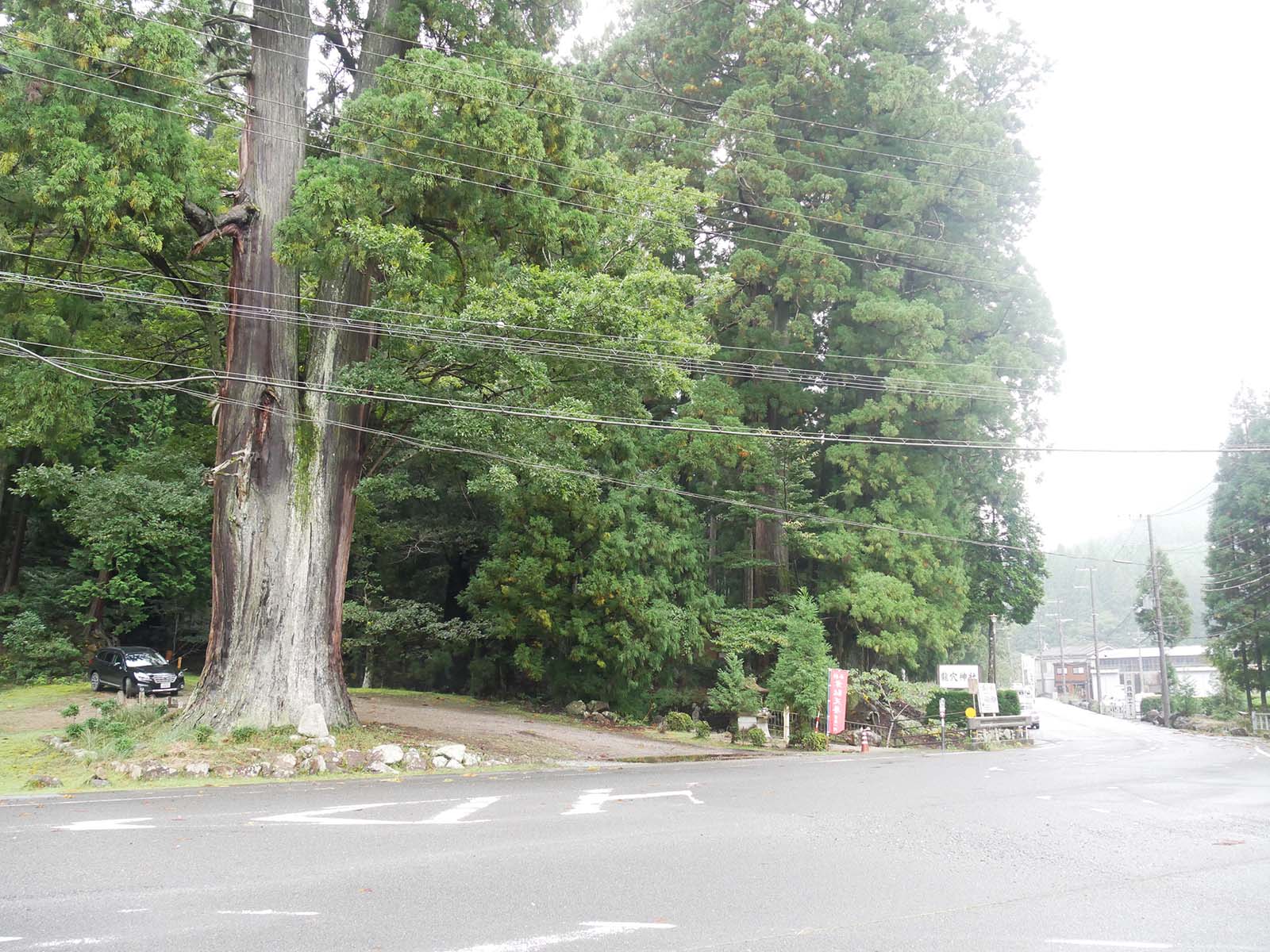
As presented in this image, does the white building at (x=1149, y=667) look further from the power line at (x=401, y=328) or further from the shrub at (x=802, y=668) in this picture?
the power line at (x=401, y=328)

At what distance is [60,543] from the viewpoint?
31297mm

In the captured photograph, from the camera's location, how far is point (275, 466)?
45.3ft

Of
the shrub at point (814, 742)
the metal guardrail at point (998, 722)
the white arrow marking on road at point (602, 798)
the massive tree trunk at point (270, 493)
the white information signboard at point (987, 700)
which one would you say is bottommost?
the metal guardrail at point (998, 722)

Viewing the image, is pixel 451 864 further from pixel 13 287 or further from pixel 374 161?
pixel 13 287

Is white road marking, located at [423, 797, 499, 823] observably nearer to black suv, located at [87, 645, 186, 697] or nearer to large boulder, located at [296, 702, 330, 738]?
large boulder, located at [296, 702, 330, 738]

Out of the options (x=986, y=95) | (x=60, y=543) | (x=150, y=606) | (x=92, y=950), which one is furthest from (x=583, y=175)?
(x=60, y=543)

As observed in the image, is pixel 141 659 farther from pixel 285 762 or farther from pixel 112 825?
pixel 112 825

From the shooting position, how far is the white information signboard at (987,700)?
2603 cm

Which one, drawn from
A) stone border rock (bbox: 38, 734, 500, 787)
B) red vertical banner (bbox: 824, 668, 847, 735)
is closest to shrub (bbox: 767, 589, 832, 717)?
red vertical banner (bbox: 824, 668, 847, 735)

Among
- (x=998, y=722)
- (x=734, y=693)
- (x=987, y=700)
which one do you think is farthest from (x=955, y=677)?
(x=734, y=693)

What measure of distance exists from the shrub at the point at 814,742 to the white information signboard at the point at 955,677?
22.2 feet

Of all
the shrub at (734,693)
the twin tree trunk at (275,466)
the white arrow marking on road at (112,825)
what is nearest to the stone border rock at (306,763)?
the twin tree trunk at (275,466)

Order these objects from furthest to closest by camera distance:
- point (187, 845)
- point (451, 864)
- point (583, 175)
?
point (583, 175) < point (187, 845) < point (451, 864)

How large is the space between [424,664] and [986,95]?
2619 cm
